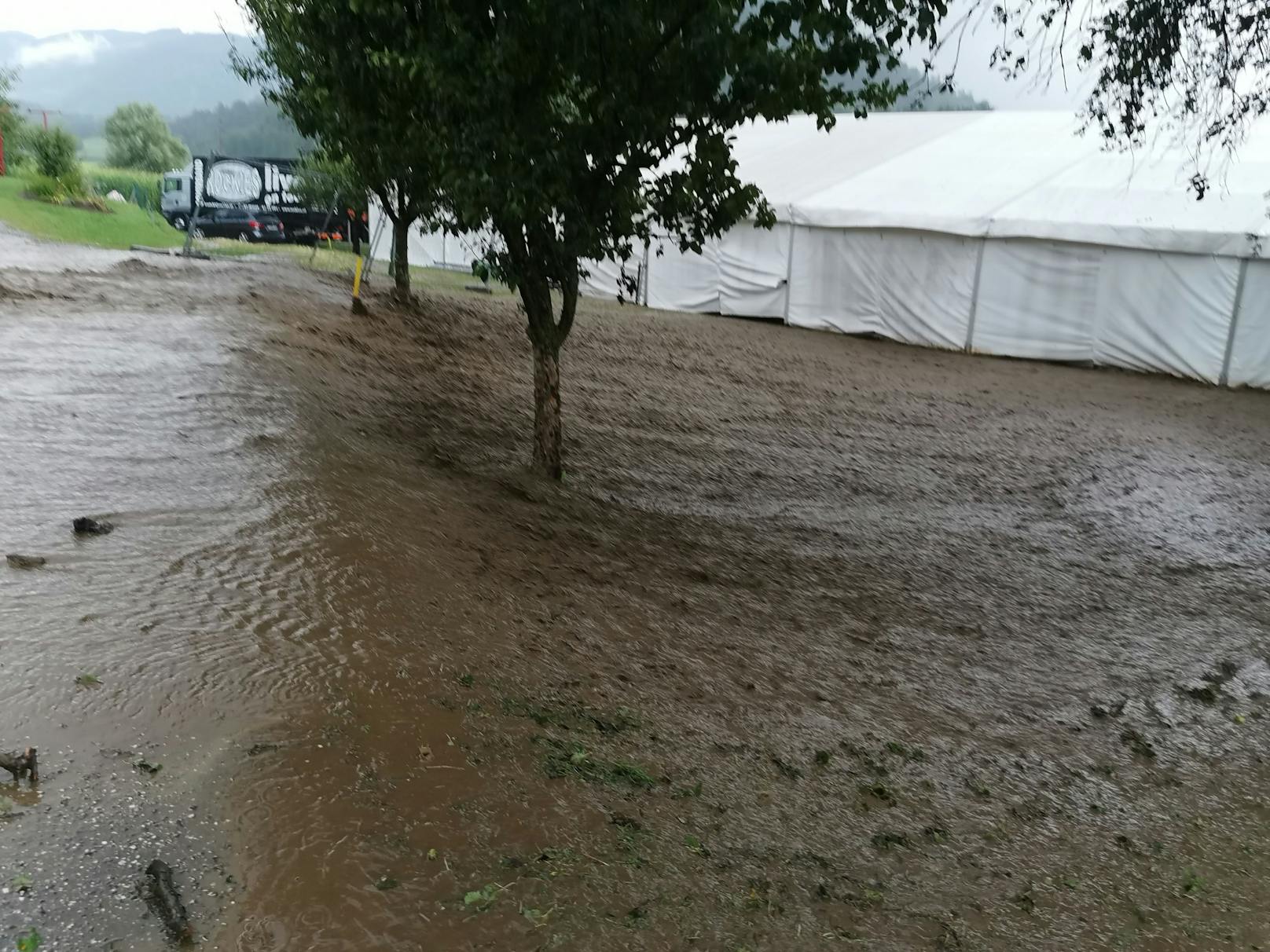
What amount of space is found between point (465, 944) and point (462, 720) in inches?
52.9

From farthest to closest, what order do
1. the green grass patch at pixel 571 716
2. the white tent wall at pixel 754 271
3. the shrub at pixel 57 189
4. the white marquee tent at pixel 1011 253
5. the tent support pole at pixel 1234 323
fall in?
the shrub at pixel 57 189
the white tent wall at pixel 754 271
the white marquee tent at pixel 1011 253
the tent support pole at pixel 1234 323
the green grass patch at pixel 571 716

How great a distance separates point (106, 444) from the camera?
712 cm

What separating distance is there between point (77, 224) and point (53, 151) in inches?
149

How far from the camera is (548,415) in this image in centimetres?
846

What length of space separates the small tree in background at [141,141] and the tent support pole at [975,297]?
66723 mm

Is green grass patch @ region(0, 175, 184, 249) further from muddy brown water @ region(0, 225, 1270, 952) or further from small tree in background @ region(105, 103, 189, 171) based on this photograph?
small tree in background @ region(105, 103, 189, 171)

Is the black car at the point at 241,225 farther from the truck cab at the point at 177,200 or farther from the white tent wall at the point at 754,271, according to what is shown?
the white tent wall at the point at 754,271

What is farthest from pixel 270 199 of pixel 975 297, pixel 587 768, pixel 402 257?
pixel 587 768

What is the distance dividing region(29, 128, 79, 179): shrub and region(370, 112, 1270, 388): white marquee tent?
17.2 meters

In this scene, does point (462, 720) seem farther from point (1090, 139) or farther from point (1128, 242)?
point (1090, 139)

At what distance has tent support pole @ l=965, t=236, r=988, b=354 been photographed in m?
17.2

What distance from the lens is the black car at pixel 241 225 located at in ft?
96.3

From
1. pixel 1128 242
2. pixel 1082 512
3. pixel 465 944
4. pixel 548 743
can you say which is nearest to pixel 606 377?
pixel 1082 512

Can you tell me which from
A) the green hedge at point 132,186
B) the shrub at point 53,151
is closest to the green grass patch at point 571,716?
the shrub at point 53,151
